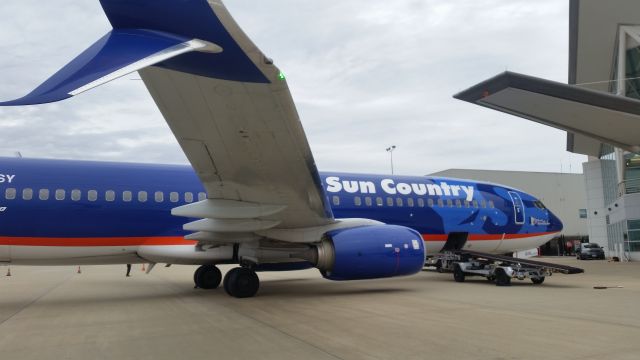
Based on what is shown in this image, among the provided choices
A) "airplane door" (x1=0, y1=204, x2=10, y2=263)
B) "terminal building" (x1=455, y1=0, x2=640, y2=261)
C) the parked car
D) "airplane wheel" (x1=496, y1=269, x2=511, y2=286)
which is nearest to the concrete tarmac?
"airplane door" (x1=0, y1=204, x2=10, y2=263)

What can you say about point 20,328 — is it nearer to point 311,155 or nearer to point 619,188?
point 311,155

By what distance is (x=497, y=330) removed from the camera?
5762 millimetres

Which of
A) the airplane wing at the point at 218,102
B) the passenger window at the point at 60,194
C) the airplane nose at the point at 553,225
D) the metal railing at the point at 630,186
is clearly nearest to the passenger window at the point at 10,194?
the passenger window at the point at 60,194

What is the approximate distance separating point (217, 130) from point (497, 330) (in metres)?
4.54

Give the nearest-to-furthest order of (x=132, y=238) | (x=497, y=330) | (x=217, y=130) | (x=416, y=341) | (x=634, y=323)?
(x=416, y=341)
(x=497, y=330)
(x=634, y=323)
(x=217, y=130)
(x=132, y=238)

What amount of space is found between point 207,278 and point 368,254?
15.5 ft

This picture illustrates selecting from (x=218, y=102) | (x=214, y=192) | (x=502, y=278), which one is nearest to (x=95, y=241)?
(x=214, y=192)

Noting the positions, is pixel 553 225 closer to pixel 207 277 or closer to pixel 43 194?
pixel 207 277

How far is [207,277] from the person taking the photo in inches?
473

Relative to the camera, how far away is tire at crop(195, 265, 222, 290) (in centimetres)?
1199

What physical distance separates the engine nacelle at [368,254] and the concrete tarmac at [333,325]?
55 cm

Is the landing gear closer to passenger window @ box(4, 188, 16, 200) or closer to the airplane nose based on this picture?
passenger window @ box(4, 188, 16, 200)

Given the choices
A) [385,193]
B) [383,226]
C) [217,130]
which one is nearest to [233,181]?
[217,130]

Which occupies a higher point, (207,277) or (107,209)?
(107,209)
